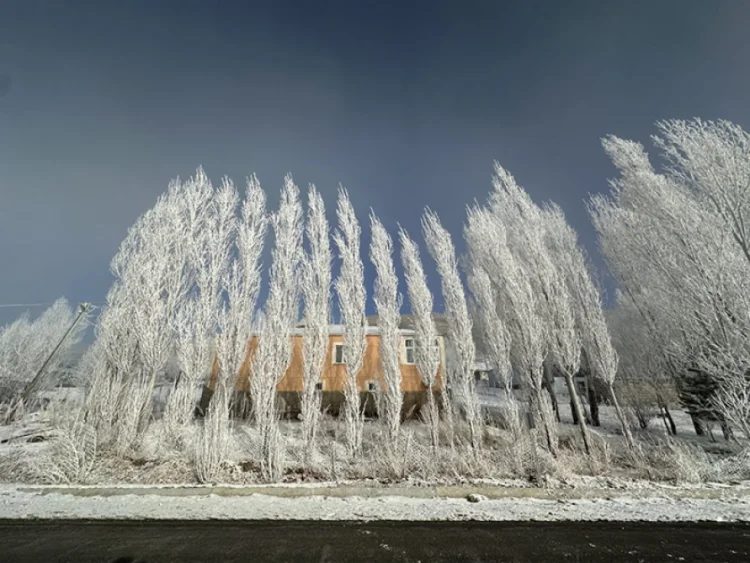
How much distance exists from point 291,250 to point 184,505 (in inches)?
318

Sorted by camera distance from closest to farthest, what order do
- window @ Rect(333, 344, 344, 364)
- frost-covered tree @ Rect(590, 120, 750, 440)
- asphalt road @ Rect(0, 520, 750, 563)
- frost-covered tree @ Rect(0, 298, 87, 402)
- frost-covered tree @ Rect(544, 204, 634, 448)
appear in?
asphalt road @ Rect(0, 520, 750, 563) → frost-covered tree @ Rect(590, 120, 750, 440) → frost-covered tree @ Rect(544, 204, 634, 448) → window @ Rect(333, 344, 344, 364) → frost-covered tree @ Rect(0, 298, 87, 402)

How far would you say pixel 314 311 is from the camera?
36.5 ft

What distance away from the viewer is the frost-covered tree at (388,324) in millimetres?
9914

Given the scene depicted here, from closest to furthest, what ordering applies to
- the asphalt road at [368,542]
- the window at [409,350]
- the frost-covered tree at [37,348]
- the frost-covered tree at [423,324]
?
the asphalt road at [368,542] → the frost-covered tree at [423,324] → the window at [409,350] → the frost-covered tree at [37,348]

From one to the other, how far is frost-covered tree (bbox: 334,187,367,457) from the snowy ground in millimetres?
2341

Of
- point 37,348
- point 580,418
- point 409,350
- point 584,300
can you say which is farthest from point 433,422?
point 37,348

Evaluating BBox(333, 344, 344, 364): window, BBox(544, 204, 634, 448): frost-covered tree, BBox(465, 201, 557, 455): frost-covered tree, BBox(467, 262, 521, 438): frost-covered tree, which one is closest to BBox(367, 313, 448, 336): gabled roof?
BBox(467, 262, 521, 438): frost-covered tree

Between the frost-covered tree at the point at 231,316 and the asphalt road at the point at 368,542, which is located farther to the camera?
the frost-covered tree at the point at 231,316

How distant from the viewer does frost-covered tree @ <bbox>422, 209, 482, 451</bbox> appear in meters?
10.3

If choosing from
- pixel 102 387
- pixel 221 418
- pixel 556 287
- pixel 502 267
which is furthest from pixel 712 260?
pixel 102 387

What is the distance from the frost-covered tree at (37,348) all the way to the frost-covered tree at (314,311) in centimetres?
2176

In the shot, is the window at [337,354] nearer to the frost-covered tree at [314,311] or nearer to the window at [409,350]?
the window at [409,350]

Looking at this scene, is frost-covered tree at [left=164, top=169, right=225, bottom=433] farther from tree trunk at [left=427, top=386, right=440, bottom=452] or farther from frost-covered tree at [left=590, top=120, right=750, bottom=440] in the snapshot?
frost-covered tree at [left=590, top=120, right=750, bottom=440]

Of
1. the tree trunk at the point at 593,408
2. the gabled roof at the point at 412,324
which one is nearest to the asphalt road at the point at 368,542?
the gabled roof at the point at 412,324
